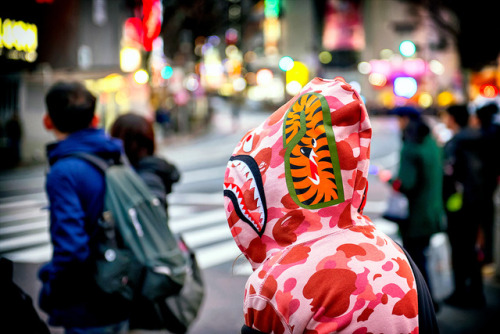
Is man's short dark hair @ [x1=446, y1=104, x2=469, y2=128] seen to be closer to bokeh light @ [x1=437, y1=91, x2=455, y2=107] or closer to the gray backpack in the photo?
the gray backpack

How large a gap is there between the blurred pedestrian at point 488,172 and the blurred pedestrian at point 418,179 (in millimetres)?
1093

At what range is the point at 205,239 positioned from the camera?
30.1 feet

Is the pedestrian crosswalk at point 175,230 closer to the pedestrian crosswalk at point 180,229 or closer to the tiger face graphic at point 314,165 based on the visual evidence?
the pedestrian crosswalk at point 180,229

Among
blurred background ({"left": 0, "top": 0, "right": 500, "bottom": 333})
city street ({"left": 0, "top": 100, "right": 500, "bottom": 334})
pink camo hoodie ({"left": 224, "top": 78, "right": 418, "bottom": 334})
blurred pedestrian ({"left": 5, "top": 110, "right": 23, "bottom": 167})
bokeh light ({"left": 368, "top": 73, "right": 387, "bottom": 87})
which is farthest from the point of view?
bokeh light ({"left": 368, "top": 73, "right": 387, "bottom": 87})

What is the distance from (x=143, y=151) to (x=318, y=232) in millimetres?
2249

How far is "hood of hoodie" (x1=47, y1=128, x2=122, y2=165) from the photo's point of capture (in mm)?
2740

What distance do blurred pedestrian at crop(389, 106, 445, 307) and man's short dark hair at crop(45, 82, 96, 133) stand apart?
317cm

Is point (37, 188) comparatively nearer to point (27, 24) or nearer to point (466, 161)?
point (27, 24)

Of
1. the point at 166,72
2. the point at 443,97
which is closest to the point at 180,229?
the point at 166,72

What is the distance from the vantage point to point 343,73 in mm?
59781

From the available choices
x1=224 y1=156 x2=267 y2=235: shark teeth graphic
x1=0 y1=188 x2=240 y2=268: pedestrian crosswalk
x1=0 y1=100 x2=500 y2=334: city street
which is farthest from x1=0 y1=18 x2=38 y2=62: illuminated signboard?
x1=224 y1=156 x2=267 y2=235: shark teeth graphic

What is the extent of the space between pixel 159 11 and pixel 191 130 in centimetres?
1072

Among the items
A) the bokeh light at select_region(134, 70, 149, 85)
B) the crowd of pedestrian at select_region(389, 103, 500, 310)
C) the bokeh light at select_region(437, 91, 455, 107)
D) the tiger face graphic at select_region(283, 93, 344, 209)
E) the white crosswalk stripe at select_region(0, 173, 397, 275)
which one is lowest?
the white crosswalk stripe at select_region(0, 173, 397, 275)

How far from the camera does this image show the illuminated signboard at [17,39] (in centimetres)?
719
